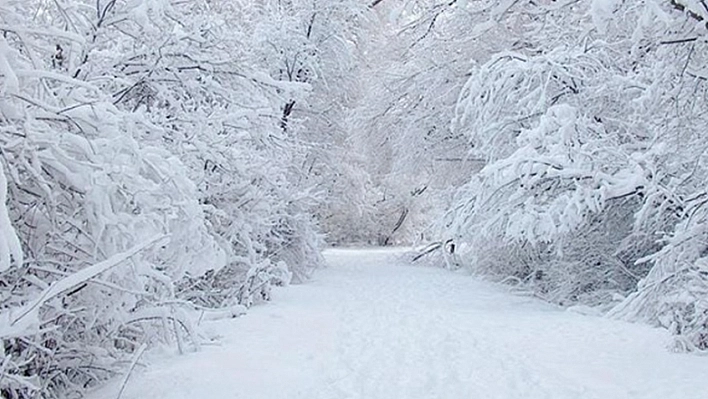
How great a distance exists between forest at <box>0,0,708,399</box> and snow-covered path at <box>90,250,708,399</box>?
1.18 feet

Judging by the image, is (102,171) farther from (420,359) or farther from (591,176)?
(591,176)

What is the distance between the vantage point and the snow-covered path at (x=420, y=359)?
16.1 feet

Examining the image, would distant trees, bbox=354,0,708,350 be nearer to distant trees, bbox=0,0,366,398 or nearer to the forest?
the forest

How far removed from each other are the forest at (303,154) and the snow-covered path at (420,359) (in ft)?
1.18

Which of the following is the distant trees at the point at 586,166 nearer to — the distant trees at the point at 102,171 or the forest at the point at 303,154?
the forest at the point at 303,154

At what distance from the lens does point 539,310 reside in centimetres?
1011

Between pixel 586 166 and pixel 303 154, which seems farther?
pixel 303 154

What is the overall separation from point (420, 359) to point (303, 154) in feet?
27.9

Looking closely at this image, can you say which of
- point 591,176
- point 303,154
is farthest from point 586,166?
point 303,154

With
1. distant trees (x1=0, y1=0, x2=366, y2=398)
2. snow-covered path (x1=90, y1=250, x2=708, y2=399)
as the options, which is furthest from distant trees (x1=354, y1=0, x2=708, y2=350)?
distant trees (x1=0, y1=0, x2=366, y2=398)

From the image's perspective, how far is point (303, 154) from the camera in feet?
46.5

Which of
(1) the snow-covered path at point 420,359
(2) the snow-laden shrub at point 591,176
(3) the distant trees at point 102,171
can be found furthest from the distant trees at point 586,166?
(3) the distant trees at point 102,171

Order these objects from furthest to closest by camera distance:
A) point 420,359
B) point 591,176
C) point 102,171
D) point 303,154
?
point 303,154
point 591,176
point 420,359
point 102,171

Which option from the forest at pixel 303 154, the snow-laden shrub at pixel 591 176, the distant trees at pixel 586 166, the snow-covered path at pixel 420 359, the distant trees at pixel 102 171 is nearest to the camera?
the distant trees at pixel 102 171
